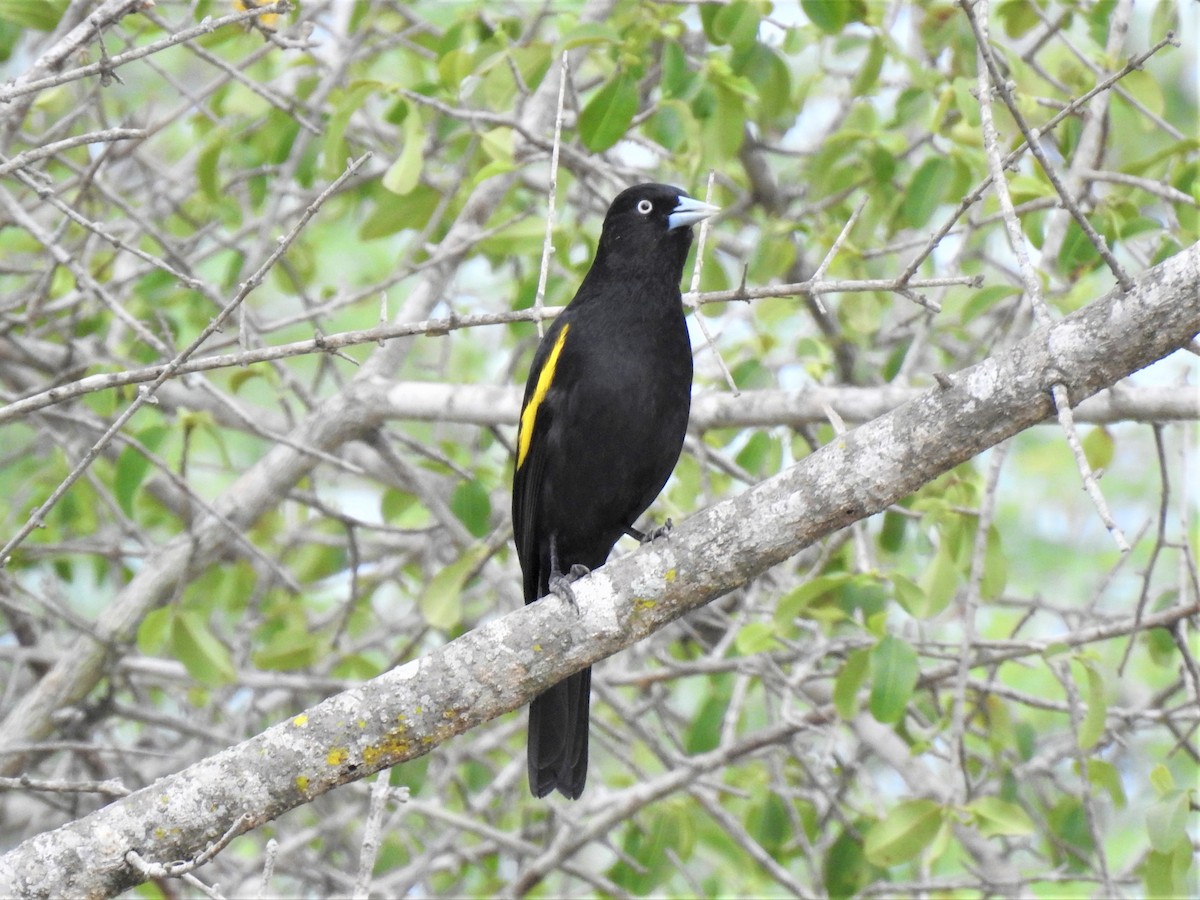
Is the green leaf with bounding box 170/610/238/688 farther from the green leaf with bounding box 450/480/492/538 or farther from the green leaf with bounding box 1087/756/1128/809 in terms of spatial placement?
the green leaf with bounding box 1087/756/1128/809

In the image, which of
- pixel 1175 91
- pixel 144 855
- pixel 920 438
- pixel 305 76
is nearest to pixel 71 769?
pixel 144 855

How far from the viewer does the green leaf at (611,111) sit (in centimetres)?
383

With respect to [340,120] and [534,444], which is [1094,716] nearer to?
[534,444]

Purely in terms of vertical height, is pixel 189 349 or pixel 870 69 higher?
pixel 870 69

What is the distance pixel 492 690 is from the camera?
2656 mm

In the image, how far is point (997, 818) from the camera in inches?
133

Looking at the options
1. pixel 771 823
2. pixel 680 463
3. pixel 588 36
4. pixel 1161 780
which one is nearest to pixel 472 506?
pixel 680 463

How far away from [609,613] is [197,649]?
5.47 feet

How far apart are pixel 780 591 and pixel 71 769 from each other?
2.38 m

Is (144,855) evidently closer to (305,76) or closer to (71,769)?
(71,769)

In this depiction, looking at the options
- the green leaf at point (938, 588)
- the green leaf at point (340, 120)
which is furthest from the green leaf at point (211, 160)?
the green leaf at point (938, 588)

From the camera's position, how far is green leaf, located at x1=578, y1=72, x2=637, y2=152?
3.83 m

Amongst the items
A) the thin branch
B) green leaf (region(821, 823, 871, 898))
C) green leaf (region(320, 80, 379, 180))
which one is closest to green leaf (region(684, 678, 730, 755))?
green leaf (region(821, 823, 871, 898))

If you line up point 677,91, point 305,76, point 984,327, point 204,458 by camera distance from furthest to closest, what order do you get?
point 204,458
point 984,327
point 305,76
point 677,91
